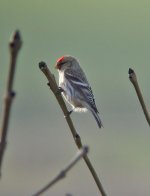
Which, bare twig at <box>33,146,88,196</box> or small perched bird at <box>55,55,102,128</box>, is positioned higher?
bare twig at <box>33,146,88,196</box>

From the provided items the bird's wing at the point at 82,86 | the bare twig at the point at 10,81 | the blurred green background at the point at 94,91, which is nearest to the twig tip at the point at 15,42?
the bare twig at the point at 10,81

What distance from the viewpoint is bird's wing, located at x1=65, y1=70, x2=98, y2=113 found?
6.14 meters

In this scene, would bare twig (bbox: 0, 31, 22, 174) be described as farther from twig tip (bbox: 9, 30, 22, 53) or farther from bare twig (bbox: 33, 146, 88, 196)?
bare twig (bbox: 33, 146, 88, 196)

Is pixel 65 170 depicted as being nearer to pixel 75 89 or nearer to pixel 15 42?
pixel 15 42

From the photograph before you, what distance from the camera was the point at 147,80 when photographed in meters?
18.1

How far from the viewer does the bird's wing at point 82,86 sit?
6.14 meters

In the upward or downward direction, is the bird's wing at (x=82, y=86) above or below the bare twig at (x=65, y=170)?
below

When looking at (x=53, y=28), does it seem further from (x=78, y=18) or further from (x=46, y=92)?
(x=46, y=92)

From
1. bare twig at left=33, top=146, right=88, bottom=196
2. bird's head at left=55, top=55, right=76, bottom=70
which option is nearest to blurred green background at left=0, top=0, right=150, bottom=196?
bird's head at left=55, top=55, right=76, bottom=70

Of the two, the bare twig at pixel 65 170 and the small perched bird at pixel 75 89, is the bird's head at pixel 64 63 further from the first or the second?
the bare twig at pixel 65 170

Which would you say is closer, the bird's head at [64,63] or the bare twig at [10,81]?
the bare twig at [10,81]

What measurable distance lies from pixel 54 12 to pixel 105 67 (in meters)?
7.19

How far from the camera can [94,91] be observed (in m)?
17.5

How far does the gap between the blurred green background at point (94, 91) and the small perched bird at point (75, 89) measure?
4.63 m
